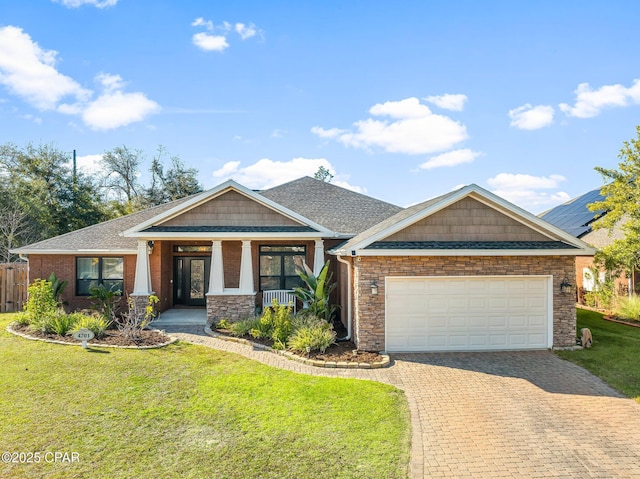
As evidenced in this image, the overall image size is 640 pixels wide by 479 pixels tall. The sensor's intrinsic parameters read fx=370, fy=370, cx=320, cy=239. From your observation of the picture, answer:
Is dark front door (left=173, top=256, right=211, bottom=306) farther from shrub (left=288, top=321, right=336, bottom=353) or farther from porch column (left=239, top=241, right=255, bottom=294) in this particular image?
shrub (left=288, top=321, right=336, bottom=353)

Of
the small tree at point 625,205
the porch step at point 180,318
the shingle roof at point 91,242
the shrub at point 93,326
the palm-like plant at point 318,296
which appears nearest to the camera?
the shrub at point 93,326

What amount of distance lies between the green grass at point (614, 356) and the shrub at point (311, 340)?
6.39 m

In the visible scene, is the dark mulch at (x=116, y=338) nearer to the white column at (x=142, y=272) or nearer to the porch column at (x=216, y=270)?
the white column at (x=142, y=272)

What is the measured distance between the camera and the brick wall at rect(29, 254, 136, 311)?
15.0 meters

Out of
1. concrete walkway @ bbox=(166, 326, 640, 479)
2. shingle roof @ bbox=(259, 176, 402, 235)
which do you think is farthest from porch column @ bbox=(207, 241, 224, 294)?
shingle roof @ bbox=(259, 176, 402, 235)

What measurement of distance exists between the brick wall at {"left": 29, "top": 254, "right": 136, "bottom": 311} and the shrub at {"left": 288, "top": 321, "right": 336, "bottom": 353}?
844cm

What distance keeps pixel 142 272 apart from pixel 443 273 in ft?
34.5

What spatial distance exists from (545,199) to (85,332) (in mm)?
37561

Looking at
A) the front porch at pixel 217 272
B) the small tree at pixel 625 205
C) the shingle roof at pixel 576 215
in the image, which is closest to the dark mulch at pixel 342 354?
the front porch at pixel 217 272

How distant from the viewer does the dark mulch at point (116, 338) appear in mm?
10578

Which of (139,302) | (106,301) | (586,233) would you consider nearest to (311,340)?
(139,302)

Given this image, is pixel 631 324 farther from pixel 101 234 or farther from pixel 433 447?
pixel 101 234

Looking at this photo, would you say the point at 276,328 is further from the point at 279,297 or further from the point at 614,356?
the point at 614,356

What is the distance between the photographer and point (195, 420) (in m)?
6.20
